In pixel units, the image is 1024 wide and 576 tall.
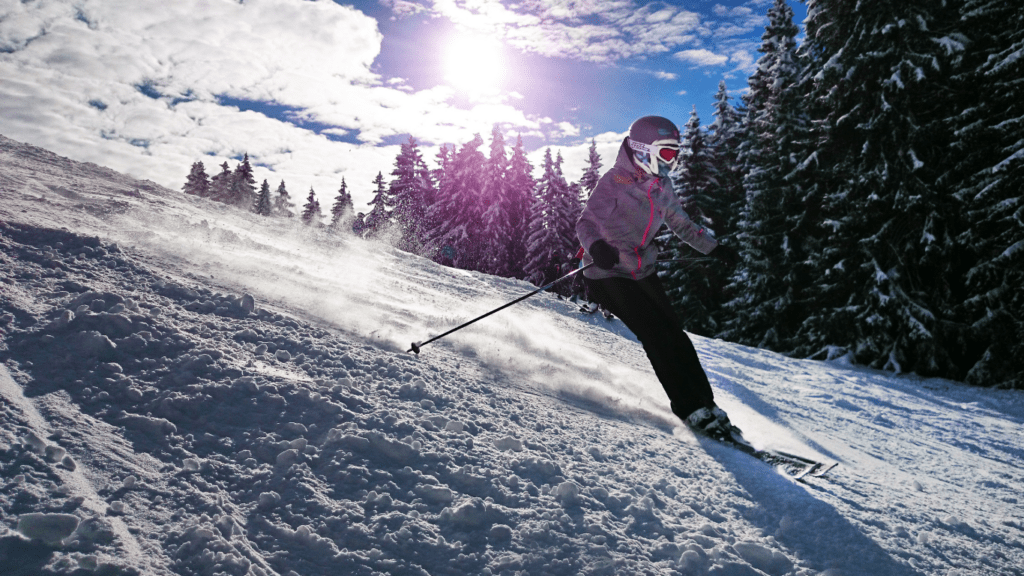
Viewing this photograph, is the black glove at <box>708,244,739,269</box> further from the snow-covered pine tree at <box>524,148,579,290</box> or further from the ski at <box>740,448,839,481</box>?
the snow-covered pine tree at <box>524,148,579,290</box>

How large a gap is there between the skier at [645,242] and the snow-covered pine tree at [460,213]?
102 feet

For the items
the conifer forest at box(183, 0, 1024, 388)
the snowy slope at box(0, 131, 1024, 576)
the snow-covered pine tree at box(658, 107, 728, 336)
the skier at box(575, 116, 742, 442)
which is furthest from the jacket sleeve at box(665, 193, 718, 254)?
the snow-covered pine tree at box(658, 107, 728, 336)

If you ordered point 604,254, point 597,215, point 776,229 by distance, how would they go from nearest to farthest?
point 604,254 → point 597,215 → point 776,229

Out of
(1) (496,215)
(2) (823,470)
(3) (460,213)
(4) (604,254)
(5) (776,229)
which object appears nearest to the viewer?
(2) (823,470)

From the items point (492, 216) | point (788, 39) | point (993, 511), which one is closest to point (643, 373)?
point (993, 511)

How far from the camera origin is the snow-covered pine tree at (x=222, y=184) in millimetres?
60966

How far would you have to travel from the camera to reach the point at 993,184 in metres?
10.1

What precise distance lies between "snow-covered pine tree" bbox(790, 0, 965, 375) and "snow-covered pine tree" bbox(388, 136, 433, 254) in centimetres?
2972

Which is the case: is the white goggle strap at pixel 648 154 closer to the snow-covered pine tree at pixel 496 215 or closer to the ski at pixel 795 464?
the ski at pixel 795 464

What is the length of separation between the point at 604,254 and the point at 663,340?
0.88 m

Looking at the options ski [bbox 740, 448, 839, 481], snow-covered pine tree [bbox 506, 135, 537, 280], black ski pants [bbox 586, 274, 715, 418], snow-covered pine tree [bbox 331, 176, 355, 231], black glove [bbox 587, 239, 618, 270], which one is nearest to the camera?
ski [bbox 740, 448, 839, 481]

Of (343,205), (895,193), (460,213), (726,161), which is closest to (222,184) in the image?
(343,205)

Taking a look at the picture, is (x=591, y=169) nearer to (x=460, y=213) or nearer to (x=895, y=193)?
(x=460, y=213)

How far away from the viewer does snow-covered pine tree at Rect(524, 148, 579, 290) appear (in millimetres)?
34219
